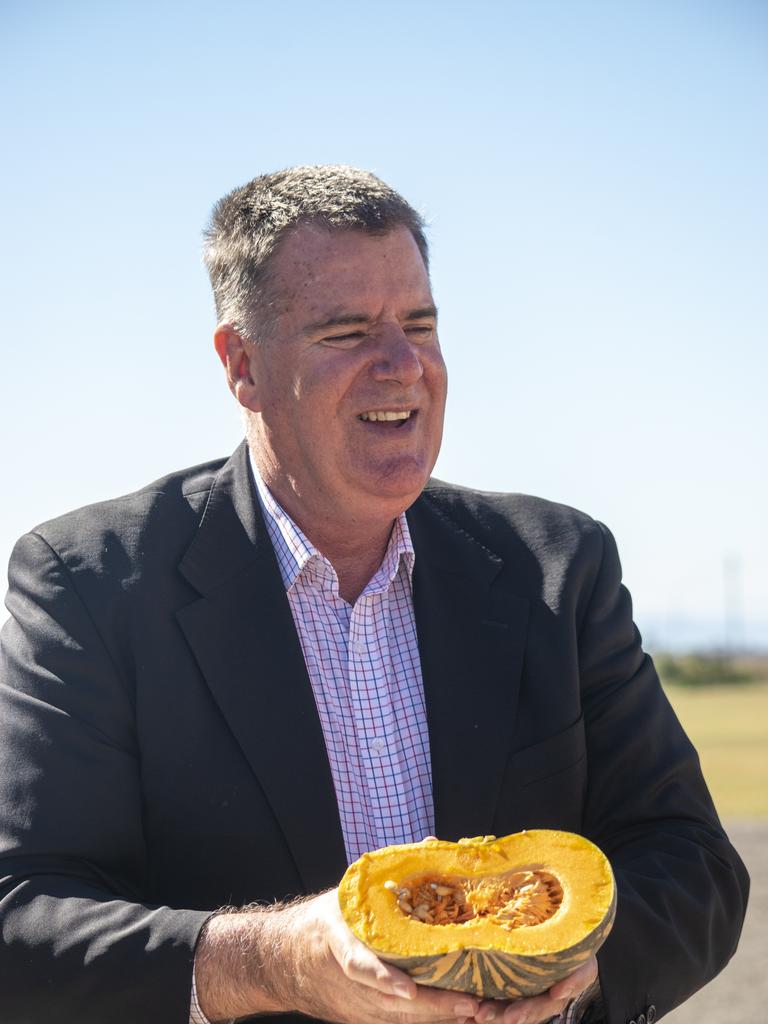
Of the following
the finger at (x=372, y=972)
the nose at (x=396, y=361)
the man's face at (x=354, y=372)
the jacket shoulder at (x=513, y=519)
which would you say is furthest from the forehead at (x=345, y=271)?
the finger at (x=372, y=972)

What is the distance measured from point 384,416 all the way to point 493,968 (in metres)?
1.66

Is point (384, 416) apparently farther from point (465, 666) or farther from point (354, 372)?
point (465, 666)

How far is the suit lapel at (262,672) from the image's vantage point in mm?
3453

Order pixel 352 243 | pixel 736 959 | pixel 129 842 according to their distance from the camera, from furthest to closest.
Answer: pixel 736 959, pixel 352 243, pixel 129 842

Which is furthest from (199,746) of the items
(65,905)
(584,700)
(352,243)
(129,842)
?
(352,243)

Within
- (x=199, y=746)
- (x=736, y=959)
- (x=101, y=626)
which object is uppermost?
(x=101, y=626)

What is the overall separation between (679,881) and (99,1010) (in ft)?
5.07

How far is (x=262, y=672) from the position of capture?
3.62m

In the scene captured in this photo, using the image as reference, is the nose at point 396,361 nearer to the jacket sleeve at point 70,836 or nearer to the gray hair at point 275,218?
the gray hair at point 275,218

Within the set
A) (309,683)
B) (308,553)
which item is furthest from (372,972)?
(308,553)

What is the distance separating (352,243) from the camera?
12.4ft

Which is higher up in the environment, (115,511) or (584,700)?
(115,511)

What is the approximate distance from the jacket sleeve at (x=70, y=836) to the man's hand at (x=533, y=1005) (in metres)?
0.73

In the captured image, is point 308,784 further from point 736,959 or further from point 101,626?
point 736,959
